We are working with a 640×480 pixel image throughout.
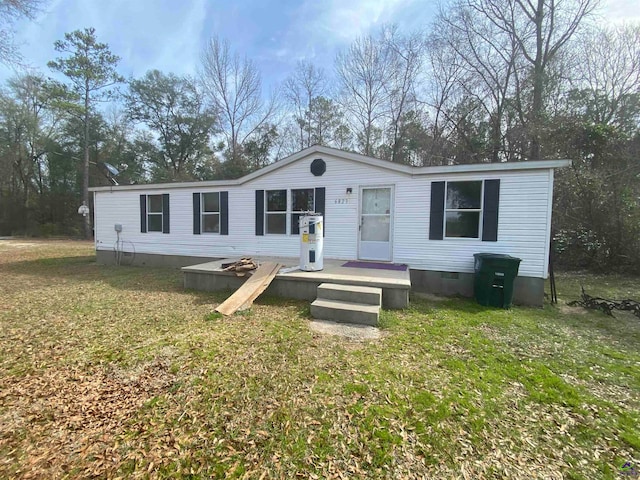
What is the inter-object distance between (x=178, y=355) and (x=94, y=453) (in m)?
1.34

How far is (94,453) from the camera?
6.40 feet

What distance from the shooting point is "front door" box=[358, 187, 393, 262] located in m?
7.17

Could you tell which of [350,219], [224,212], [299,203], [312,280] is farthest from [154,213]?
[312,280]

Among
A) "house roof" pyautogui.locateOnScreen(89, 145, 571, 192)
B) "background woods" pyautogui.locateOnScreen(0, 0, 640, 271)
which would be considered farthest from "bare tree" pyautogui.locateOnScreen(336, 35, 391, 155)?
"house roof" pyautogui.locateOnScreen(89, 145, 571, 192)

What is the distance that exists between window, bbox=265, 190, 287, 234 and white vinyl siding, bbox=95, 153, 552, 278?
0.18m

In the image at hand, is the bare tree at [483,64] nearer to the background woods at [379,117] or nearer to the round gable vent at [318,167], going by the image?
the background woods at [379,117]

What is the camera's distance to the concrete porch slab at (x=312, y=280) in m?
5.17

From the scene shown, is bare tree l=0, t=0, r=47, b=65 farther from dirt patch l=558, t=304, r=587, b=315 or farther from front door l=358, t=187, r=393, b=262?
dirt patch l=558, t=304, r=587, b=315

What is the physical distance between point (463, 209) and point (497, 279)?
5.62 feet

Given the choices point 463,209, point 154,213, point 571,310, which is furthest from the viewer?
point 154,213

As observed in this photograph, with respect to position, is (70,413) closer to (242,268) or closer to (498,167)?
(242,268)

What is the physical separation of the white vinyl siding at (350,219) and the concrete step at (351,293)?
2379mm

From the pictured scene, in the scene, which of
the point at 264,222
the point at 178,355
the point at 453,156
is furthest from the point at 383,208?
the point at 453,156

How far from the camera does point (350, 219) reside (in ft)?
24.1
